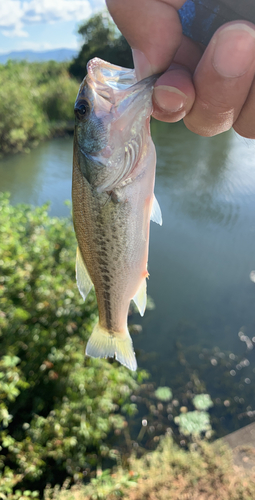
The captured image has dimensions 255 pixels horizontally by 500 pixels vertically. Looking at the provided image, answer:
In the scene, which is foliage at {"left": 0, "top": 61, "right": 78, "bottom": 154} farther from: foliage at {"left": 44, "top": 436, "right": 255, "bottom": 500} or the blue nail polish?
the blue nail polish

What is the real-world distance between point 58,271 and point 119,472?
220cm

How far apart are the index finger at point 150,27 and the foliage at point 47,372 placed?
2.49 metres

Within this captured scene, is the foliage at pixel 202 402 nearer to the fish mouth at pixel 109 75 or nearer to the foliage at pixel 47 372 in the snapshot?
the foliage at pixel 47 372

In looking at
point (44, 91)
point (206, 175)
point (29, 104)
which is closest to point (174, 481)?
point (206, 175)

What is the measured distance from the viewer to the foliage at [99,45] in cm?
2888

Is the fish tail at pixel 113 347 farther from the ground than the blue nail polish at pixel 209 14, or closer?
closer

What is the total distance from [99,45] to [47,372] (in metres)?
37.7

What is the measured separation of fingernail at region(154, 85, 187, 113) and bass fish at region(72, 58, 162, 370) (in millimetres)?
49

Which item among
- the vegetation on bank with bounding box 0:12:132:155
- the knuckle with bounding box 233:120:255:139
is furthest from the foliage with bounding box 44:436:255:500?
the vegetation on bank with bounding box 0:12:132:155

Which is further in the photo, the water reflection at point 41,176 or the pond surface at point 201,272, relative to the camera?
the water reflection at point 41,176

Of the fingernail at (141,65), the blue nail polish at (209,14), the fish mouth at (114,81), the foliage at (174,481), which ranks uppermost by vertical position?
the blue nail polish at (209,14)

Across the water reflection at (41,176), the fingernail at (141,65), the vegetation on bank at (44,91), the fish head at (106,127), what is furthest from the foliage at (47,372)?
the vegetation on bank at (44,91)

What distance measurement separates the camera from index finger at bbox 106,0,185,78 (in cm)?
117

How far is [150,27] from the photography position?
1188 millimetres
